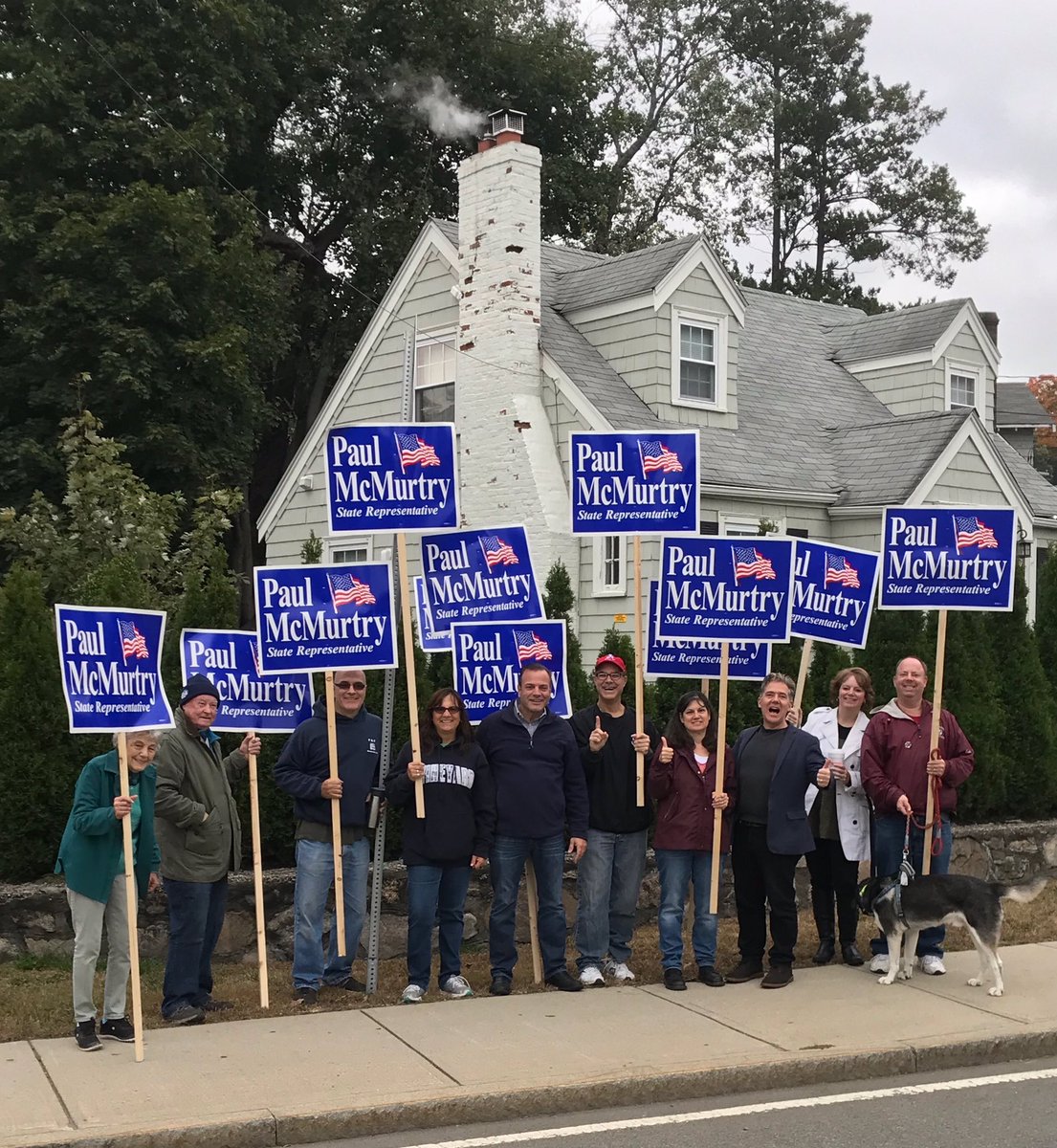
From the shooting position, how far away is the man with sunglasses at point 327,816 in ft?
28.5

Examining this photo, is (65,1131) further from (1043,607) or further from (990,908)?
(1043,607)

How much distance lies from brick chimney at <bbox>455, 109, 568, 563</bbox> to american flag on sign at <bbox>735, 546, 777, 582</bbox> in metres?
8.85

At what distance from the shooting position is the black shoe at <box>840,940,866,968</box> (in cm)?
972

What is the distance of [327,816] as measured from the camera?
28.7 ft

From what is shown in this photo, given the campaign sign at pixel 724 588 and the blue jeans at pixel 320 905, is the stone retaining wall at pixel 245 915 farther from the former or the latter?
the campaign sign at pixel 724 588

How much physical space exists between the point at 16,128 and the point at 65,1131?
23.3 metres

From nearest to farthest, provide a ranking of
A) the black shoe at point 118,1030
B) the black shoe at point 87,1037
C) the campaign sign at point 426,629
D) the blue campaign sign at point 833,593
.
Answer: the black shoe at point 87,1037 → the black shoe at point 118,1030 → the campaign sign at point 426,629 → the blue campaign sign at point 833,593

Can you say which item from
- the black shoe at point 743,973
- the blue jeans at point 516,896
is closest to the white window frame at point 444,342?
the blue jeans at point 516,896

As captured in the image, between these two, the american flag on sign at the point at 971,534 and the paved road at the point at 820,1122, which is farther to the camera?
the american flag on sign at the point at 971,534

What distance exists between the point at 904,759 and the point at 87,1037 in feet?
16.7

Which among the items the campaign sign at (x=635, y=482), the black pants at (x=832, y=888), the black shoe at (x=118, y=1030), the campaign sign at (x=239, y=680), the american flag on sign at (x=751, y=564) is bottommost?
the black shoe at (x=118, y=1030)

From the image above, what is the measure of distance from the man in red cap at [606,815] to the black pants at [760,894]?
0.62 m

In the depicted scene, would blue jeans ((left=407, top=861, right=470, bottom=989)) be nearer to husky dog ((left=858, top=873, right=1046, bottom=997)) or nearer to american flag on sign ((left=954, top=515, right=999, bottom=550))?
husky dog ((left=858, top=873, right=1046, bottom=997))

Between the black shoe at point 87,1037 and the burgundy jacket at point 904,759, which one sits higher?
the burgundy jacket at point 904,759
